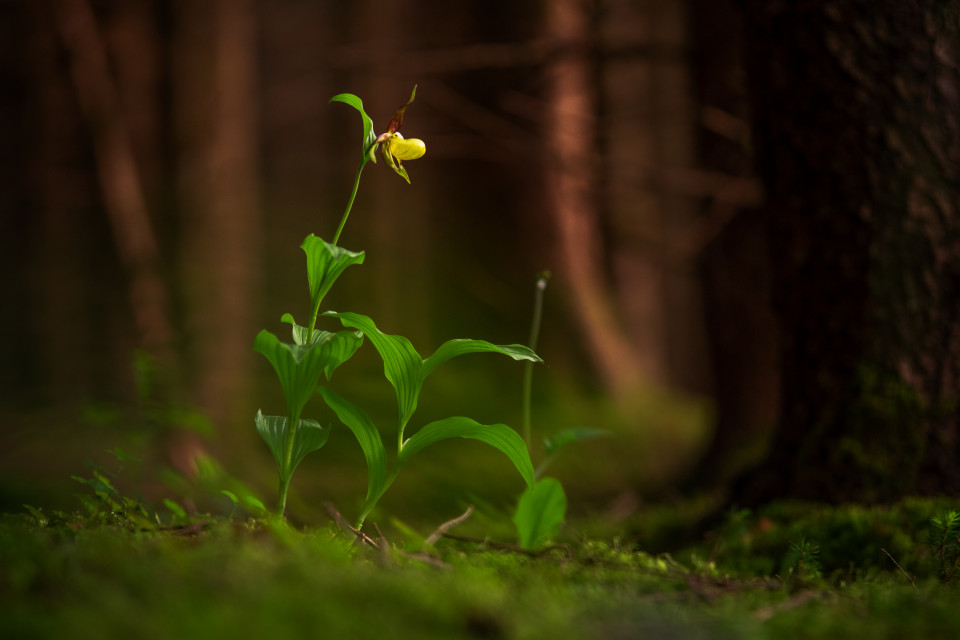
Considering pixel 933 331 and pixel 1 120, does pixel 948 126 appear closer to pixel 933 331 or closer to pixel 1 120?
pixel 933 331

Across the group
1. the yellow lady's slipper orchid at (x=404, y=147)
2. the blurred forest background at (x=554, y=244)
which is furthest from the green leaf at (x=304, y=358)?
the blurred forest background at (x=554, y=244)

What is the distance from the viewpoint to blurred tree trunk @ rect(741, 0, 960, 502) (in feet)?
5.51

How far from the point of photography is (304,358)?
1.20m

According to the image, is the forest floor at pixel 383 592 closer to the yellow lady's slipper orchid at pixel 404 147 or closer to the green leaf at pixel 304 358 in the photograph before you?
the green leaf at pixel 304 358

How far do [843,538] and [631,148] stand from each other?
774 cm

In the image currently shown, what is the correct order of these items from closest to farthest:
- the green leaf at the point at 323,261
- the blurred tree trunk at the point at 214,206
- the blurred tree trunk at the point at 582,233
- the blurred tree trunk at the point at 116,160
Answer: the green leaf at the point at 323,261 < the blurred tree trunk at the point at 116,160 < the blurred tree trunk at the point at 214,206 < the blurred tree trunk at the point at 582,233

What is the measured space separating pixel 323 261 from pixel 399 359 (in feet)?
0.77

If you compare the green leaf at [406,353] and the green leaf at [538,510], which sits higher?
the green leaf at [406,353]

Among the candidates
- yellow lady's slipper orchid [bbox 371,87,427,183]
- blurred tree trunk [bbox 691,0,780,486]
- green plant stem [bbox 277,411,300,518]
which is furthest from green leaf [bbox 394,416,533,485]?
blurred tree trunk [bbox 691,0,780,486]

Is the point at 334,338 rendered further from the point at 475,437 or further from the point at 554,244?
the point at 554,244

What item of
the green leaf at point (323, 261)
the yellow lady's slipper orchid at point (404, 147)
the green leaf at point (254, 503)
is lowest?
the green leaf at point (254, 503)

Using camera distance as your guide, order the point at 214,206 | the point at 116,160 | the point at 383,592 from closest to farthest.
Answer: the point at 383,592, the point at 214,206, the point at 116,160

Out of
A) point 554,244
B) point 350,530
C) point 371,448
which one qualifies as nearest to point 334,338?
point 371,448

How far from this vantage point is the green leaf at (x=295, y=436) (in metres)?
1.29
